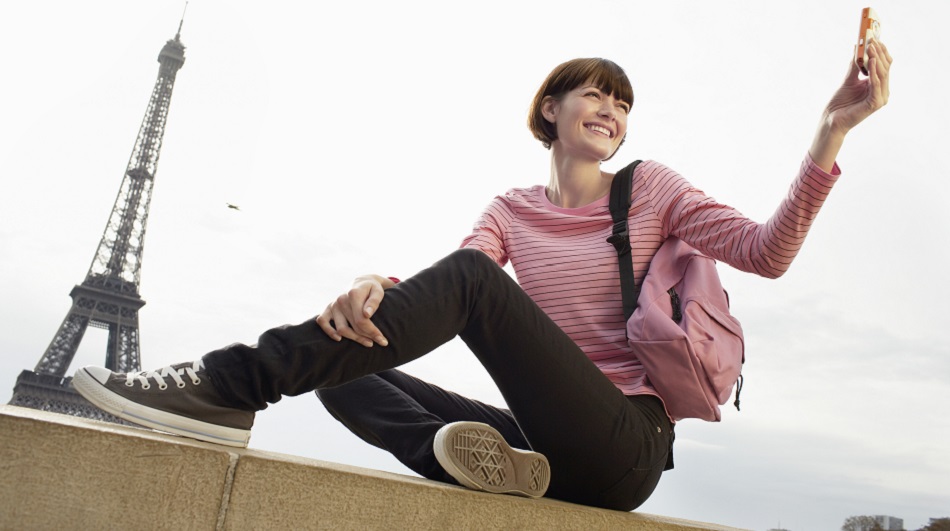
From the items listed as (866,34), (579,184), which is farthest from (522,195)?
(866,34)

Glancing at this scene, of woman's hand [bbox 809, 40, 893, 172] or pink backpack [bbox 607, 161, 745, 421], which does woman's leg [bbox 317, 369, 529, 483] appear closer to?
pink backpack [bbox 607, 161, 745, 421]

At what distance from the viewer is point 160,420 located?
79.4 inches

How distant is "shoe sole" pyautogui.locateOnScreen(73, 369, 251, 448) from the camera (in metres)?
2.00

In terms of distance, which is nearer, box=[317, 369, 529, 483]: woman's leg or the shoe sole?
the shoe sole

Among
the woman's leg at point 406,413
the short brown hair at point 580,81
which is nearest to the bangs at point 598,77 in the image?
Answer: the short brown hair at point 580,81

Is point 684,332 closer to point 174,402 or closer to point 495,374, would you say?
point 495,374

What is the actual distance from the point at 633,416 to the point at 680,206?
82 centimetres

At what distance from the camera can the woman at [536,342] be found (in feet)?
6.70

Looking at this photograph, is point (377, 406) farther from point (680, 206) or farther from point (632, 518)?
point (680, 206)

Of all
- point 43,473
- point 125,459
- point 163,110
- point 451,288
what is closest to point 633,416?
point 451,288

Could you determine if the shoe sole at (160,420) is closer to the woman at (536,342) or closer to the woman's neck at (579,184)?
the woman at (536,342)

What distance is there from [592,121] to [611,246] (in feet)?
1.85

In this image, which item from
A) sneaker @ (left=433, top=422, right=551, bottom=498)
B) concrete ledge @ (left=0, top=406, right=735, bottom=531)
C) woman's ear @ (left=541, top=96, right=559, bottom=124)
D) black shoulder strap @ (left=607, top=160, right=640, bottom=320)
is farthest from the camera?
woman's ear @ (left=541, top=96, right=559, bottom=124)

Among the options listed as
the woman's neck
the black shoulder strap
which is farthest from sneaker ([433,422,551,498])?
the woman's neck
